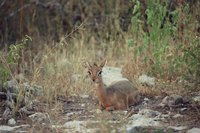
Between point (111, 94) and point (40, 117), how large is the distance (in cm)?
114

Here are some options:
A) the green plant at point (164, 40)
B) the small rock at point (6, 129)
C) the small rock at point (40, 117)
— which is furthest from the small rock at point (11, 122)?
the green plant at point (164, 40)

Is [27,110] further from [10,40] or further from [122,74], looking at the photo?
[10,40]

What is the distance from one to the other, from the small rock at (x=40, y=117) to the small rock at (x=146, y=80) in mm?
1904

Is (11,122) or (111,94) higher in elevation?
(111,94)

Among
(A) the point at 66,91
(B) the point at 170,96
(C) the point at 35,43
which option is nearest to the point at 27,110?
(A) the point at 66,91

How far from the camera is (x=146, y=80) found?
970 cm

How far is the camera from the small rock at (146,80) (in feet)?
31.3

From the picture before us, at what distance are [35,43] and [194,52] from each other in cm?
599

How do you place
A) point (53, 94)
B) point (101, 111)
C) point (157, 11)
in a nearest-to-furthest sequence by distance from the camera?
point (101, 111) → point (53, 94) → point (157, 11)

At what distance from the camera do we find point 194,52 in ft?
28.6

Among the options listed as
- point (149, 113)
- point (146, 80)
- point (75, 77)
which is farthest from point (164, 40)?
point (149, 113)

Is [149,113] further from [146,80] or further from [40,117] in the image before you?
[146,80]

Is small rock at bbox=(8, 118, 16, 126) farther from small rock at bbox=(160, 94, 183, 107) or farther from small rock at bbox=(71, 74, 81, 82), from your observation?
small rock at bbox=(71, 74, 81, 82)

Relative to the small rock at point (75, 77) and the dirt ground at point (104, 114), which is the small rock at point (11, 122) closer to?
the dirt ground at point (104, 114)
